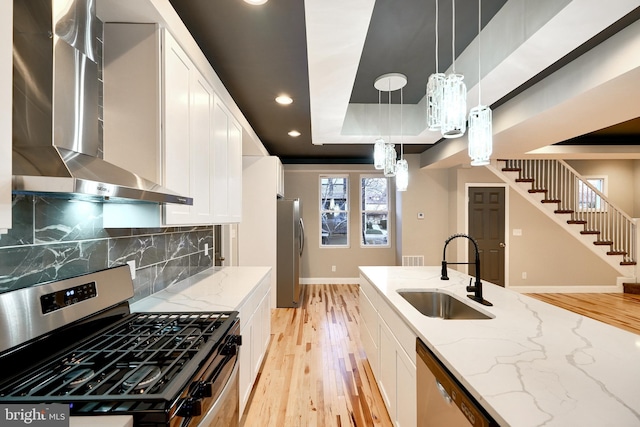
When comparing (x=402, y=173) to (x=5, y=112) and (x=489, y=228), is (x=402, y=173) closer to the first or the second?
(x=5, y=112)

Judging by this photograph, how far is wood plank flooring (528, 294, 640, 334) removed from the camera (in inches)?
162

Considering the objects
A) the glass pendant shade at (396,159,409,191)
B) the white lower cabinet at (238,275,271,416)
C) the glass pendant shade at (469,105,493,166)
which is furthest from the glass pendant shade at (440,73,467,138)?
the white lower cabinet at (238,275,271,416)

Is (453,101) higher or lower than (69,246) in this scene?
higher

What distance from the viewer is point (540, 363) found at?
109 cm

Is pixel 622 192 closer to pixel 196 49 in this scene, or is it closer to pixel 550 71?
pixel 550 71

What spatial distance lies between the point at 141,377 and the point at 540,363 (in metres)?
1.39

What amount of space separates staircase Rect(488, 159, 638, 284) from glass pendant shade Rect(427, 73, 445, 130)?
4.66m

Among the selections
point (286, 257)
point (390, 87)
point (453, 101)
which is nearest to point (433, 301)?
point (453, 101)

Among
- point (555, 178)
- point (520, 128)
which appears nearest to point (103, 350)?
point (520, 128)

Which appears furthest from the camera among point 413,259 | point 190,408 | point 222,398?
point 413,259

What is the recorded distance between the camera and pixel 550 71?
254 cm

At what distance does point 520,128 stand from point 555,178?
354 cm

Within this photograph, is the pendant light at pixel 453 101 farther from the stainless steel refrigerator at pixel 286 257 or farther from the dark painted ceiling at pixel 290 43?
the stainless steel refrigerator at pixel 286 257

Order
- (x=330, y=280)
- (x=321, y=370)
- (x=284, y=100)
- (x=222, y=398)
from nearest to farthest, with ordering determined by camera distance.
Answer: (x=222, y=398) → (x=321, y=370) → (x=284, y=100) → (x=330, y=280)
